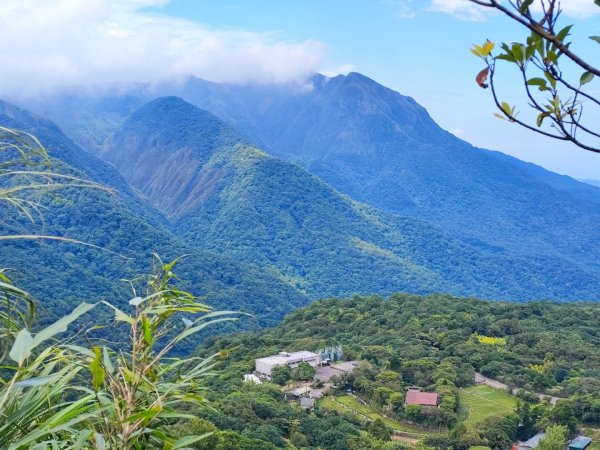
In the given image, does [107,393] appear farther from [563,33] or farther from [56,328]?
[563,33]

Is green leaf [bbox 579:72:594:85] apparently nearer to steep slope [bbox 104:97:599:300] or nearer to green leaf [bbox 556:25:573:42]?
green leaf [bbox 556:25:573:42]

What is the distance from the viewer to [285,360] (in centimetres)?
1925

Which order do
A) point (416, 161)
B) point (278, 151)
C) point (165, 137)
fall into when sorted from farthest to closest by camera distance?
point (278, 151)
point (416, 161)
point (165, 137)

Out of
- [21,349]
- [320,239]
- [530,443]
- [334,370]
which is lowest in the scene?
[320,239]

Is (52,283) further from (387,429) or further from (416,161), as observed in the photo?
(416,161)

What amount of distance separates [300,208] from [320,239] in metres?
5.87

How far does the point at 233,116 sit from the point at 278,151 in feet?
50.4

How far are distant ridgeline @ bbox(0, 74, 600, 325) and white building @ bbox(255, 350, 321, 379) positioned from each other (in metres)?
5.65

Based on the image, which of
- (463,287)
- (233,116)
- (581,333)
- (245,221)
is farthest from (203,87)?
(581,333)

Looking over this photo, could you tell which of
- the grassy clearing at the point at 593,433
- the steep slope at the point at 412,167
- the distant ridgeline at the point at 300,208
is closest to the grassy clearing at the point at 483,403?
the grassy clearing at the point at 593,433

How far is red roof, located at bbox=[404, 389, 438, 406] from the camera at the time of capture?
51.6ft

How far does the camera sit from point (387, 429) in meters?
14.5

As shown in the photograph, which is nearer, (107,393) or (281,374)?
(107,393)

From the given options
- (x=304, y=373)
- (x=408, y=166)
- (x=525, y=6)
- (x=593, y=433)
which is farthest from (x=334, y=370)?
(x=408, y=166)
